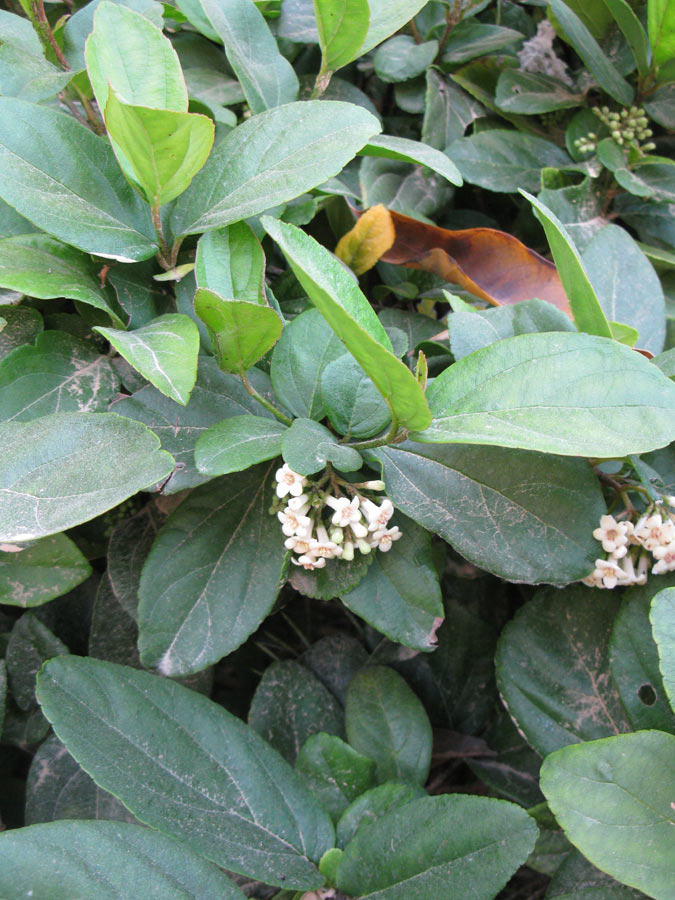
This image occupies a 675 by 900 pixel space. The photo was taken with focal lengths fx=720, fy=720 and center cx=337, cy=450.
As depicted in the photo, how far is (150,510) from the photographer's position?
1.09 m

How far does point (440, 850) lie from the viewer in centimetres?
78

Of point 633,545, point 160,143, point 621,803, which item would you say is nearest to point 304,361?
point 160,143

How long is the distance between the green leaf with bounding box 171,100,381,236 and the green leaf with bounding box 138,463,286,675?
0.34 metres

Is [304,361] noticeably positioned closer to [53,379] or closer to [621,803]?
[53,379]

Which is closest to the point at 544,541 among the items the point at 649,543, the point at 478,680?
the point at 649,543

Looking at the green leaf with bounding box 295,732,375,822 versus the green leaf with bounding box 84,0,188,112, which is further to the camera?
the green leaf with bounding box 295,732,375,822

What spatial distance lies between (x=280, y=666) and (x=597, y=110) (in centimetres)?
112

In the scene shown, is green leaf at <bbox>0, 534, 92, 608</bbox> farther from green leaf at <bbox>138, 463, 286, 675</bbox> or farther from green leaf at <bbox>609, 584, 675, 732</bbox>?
green leaf at <bbox>609, 584, 675, 732</bbox>

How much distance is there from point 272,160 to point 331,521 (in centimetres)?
43

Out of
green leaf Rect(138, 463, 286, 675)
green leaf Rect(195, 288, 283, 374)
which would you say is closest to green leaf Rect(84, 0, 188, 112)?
green leaf Rect(195, 288, 283, 374)

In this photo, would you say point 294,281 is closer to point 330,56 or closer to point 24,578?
point 330,56

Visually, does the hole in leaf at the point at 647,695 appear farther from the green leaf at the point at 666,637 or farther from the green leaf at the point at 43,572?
the green leaf at the point at 43,572

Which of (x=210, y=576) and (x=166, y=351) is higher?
(x=166, y=351)

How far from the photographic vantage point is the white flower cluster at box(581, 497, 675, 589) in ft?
2.81
